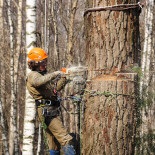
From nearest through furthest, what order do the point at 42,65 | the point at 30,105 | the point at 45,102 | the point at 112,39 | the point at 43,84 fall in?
the point at 112,39, the point at 43,84, the point at 42,65, the point at 45,102, the point at 30,105

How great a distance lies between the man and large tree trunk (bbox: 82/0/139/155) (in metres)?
1.13

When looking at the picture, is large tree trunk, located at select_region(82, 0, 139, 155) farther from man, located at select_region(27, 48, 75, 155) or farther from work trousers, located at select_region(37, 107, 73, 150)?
work trousers, located at select_region(37, 107, 73, 150)

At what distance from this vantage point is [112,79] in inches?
129

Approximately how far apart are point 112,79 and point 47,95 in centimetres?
153

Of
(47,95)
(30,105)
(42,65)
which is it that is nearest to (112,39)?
(42,65)

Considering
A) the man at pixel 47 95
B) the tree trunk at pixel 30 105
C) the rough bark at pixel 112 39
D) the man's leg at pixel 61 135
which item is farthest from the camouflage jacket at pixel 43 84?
the tree trunk at pixel 30 105

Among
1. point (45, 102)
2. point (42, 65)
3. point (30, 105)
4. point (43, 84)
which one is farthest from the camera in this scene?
point (30, 105)

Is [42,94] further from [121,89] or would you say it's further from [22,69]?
[22,69]

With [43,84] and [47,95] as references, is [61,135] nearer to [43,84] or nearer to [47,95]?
[47,95]

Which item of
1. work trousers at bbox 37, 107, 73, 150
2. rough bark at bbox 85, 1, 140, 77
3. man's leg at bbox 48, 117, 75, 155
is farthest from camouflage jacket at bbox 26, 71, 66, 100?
rough bark at bbox 85, 1, 140, 77

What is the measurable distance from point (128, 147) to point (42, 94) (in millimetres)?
1664

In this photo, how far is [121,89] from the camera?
3.26 metres

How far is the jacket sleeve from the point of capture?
416 cm

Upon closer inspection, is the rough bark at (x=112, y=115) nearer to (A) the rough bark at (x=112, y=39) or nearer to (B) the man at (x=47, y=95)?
(A) the rough bark at (x=112, y=39)
